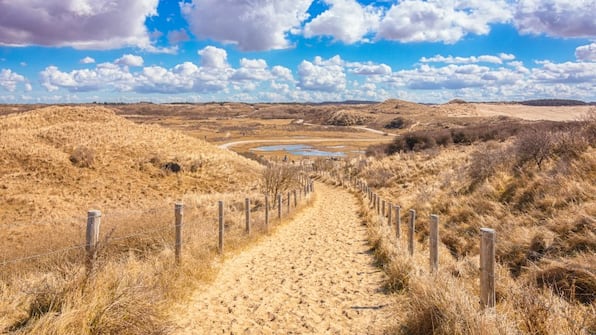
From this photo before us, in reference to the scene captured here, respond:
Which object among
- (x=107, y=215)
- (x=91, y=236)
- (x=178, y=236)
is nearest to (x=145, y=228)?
(x=107, y=215)

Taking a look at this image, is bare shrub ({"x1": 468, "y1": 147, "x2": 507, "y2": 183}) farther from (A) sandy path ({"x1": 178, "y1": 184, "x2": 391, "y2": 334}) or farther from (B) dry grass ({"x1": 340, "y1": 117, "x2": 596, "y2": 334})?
(A) sandy path ({"x1": 178, "y1": 184, "x2": 391, "y2": 334})

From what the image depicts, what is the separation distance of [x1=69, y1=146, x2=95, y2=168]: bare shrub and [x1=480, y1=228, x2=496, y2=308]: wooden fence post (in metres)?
34.4

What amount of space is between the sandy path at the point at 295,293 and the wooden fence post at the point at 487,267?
1.69 meters

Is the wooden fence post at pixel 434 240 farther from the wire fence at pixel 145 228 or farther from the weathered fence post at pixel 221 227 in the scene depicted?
the weathered fence post at pixel 221 227

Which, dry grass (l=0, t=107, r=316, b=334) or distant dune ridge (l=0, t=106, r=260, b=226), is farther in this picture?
distant dune ridge (l=0, t=106, r=260, b=226)

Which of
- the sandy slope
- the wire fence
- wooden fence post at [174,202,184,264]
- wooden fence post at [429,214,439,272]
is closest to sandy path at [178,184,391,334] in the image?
wooden fence post at [174,202,184,264]

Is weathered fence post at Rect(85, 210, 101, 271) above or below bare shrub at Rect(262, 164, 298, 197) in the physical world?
above

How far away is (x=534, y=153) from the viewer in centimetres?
1720

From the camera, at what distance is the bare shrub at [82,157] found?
3381 cm

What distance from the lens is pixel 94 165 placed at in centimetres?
3412

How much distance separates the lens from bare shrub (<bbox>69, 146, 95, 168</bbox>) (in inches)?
1331

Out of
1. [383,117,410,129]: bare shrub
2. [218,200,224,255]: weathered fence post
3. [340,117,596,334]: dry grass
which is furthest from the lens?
[383,117,410,129]: bare shrub

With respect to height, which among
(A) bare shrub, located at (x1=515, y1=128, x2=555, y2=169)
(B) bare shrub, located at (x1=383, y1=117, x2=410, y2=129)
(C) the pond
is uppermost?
Result: (B) bare shrub, located at (x1=383, y1=117, x2=410, y2=129)

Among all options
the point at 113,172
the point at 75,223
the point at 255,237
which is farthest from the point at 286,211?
the point at 113,172
